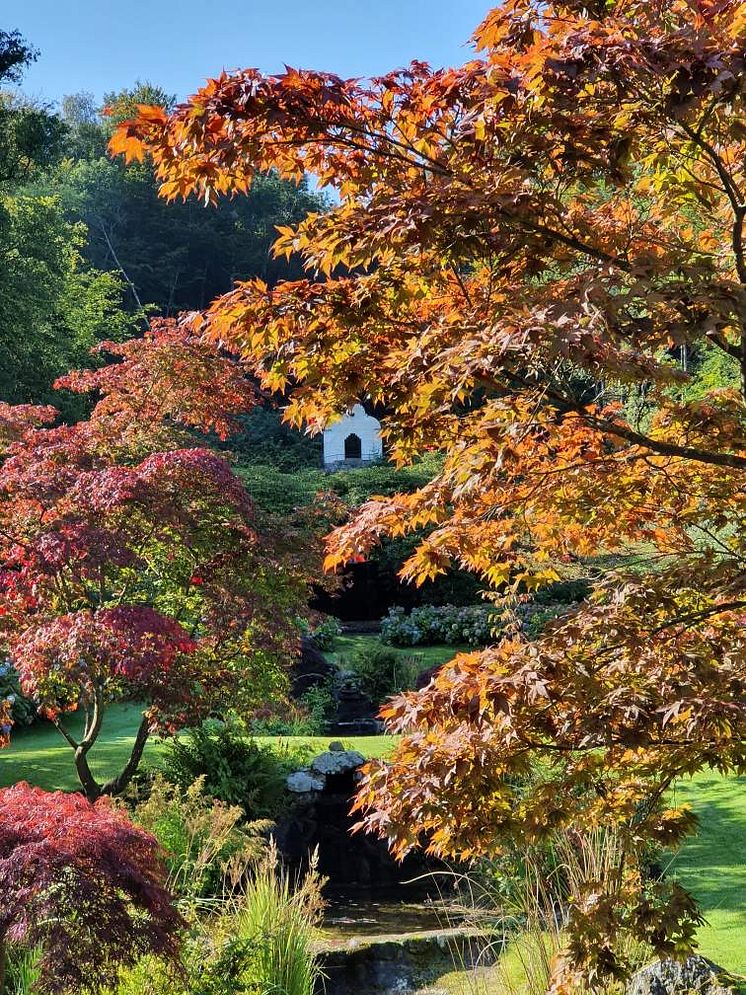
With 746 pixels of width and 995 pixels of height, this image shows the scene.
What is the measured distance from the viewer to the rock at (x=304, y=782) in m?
8.49

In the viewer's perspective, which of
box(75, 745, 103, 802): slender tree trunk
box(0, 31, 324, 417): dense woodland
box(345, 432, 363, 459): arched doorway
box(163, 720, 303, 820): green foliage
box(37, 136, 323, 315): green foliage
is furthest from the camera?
box(37, 136, 323, 315): green foliage

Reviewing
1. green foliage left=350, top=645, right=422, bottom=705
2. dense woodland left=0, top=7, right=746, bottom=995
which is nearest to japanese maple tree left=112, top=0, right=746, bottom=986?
dense woodland left=0, top=7, right=746, bottom=995

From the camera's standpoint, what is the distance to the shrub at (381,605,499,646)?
18.2 m

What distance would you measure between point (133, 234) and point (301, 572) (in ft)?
124

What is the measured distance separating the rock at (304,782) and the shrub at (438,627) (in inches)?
374

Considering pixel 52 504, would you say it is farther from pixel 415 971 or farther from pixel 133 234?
pixel 133 234

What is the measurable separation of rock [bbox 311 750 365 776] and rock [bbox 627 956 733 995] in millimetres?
4662

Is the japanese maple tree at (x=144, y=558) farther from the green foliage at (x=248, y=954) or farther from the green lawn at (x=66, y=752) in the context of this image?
the green lawn at (x=66, y=752)

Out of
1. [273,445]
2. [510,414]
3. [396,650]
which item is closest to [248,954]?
[510,414]

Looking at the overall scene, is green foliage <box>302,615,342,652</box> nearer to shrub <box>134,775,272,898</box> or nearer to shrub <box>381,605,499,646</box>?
shrub <box>381,605,499,646</box>

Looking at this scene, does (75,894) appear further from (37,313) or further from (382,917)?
(37,313)

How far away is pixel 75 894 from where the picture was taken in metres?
3.09

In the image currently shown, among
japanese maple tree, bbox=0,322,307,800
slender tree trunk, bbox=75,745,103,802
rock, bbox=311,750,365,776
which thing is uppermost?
japanese maple tree, bbox=0,322,307,800

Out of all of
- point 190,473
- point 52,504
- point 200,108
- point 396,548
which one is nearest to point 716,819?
point 190,473
